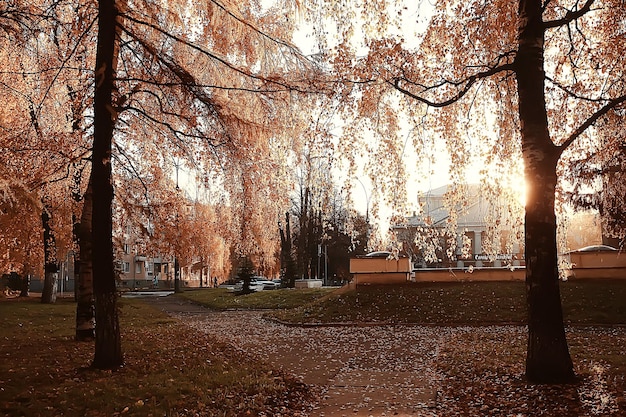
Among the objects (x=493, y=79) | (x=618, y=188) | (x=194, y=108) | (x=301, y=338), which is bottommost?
(x=301, y=338)

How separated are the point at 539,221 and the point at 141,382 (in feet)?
19.0

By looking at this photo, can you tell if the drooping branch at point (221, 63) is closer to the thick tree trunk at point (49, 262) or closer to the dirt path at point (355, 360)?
the dirt path at point (355, 360)

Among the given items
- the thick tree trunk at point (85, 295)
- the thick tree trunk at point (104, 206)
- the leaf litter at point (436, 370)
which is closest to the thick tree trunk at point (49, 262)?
the thick tree trunk at point (85, 295)

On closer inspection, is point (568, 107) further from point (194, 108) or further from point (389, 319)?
point (389, 319)

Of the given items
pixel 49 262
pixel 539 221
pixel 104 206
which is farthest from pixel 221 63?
pixel 49 262

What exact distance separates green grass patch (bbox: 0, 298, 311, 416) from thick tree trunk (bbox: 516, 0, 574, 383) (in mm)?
3247

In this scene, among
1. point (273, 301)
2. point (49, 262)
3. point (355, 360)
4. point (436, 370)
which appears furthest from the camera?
point (273, 301)

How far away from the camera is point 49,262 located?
2158 centimetres

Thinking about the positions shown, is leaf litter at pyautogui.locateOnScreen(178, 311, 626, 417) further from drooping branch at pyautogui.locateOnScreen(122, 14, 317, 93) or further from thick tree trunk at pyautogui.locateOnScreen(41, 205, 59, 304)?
thick tree trunk at pyautogui.locateOnScreen(41, 205, 59, 304)

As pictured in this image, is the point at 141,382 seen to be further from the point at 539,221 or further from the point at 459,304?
the point at 459,304

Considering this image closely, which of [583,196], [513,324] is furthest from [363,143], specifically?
[583,196]

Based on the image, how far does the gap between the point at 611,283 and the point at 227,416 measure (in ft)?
62.2

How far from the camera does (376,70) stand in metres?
8.14

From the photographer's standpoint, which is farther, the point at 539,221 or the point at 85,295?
the point at 85,295
